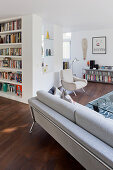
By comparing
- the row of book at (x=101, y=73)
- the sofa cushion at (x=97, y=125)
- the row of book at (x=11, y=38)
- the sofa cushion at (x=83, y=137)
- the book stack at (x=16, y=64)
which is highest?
the row of book at (x=11, y=38)

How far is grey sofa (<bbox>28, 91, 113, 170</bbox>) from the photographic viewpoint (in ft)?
4.34

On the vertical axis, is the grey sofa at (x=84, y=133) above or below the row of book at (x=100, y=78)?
below

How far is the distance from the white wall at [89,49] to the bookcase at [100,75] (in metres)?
0.51

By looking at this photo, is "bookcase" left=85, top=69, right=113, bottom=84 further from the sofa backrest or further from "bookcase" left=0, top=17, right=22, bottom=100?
"bookcase" left=0, top=17, right=22, bottom=100

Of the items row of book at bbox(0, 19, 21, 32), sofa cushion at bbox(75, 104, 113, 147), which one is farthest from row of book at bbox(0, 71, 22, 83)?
sofa cushion at bbox(75, 104, 113, 147)

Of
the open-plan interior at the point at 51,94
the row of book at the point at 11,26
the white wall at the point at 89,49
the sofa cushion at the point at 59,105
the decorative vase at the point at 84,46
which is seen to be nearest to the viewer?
the open-plan interior at the point at 51,94

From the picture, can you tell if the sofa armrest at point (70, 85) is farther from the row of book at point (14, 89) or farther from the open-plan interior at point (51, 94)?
the row of book at point (14, 89)

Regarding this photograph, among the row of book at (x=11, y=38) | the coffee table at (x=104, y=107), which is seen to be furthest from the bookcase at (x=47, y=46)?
the coffee table at (x=104, y=107)

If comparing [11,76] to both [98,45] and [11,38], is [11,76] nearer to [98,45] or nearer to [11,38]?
[11,38]

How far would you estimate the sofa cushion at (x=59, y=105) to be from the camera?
1899mm

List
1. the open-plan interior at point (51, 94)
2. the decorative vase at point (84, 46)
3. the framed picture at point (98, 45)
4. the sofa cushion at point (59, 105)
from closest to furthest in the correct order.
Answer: the open-plan interior at point (51, 94), the sofa cushion at point (59, 105), the framed picture at point (98, 45), the decorative vase at point (84, 46)

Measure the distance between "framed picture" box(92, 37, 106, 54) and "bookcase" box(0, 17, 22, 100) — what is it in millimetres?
4105

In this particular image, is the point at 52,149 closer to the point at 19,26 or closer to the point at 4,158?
the point at 4,158

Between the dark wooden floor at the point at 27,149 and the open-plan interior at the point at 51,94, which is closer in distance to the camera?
the open-plan interior at the point at 51,94
